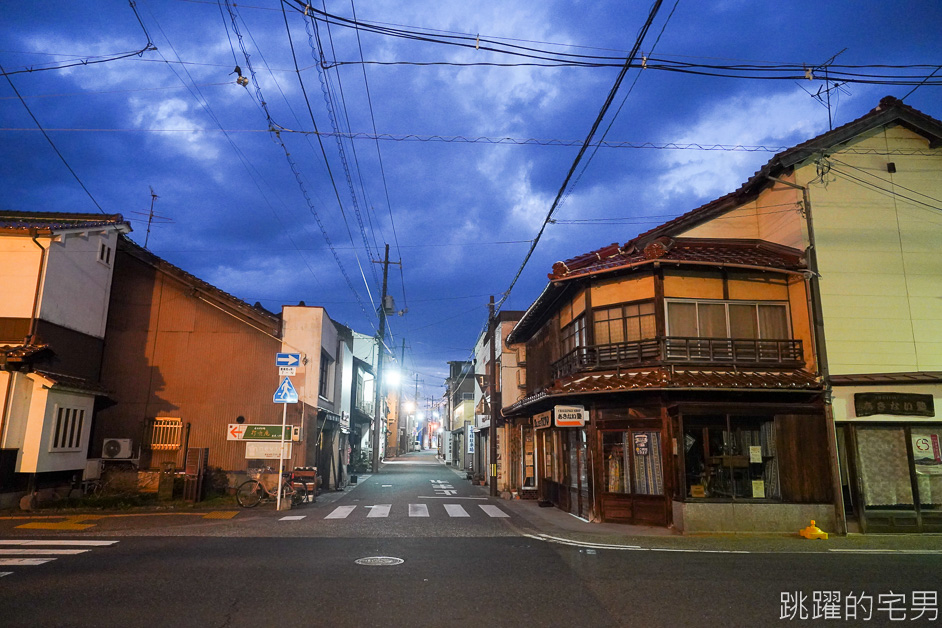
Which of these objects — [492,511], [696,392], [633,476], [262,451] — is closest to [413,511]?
[492,511]

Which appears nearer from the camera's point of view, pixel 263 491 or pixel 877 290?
pixel 877 290

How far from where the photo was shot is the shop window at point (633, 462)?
15.3 m

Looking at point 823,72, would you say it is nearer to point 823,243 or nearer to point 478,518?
point 823,243

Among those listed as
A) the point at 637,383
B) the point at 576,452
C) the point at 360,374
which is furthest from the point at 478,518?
the point at 360,374

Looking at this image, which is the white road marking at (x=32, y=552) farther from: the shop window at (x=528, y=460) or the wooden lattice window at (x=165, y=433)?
the shop window at (x=528, y=460)

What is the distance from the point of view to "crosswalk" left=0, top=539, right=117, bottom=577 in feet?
30.0

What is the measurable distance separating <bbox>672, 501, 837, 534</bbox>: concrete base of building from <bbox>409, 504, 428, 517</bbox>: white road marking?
7115mm

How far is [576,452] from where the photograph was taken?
1808cm

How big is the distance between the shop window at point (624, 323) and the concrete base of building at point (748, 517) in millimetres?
4710

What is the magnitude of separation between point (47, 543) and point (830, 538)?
17.6m

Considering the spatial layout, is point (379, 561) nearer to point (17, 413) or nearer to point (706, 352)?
point (706, 352)

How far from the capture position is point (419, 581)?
8.27m

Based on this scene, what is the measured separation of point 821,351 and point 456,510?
38.4ft

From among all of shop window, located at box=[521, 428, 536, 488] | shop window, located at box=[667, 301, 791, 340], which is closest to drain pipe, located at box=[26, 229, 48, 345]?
shop window, located at box=[521, 428, 536, 488]
